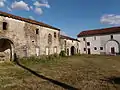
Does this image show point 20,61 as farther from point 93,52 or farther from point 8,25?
point 93,52

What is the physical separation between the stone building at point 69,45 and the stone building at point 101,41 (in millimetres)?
6289

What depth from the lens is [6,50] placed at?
20531 mm

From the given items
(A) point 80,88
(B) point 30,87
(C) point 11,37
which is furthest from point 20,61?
(A) point 80,88

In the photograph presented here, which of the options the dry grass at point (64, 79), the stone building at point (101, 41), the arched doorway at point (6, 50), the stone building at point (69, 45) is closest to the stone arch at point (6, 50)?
the arched doorway at point (6, 50)

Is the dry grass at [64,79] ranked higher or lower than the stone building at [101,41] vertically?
lower

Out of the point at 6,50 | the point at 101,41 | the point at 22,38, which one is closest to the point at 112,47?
the point at 101,41

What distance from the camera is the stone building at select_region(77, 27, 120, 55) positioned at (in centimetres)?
3807

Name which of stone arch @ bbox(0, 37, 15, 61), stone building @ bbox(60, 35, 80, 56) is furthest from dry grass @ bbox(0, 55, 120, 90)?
stone building @ bbox(60, 35, 80, 56)

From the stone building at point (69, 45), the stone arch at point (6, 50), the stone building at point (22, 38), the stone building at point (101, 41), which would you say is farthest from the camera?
the stone building at point (101, 41)

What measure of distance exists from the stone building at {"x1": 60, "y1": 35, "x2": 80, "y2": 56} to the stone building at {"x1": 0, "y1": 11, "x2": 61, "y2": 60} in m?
5.24

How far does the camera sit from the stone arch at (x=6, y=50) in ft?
65.5

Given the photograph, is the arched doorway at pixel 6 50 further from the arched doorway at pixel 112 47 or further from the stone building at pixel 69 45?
the arched doorway at pixel 112 47

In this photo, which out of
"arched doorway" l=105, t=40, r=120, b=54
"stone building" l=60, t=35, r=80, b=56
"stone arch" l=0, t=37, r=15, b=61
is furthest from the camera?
"arched doorway" l=105, t=40, r=120, b=54

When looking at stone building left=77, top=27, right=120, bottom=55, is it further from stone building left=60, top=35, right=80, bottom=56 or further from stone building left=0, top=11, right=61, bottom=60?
stone building left=0, top=11, right=61, bottom=60
